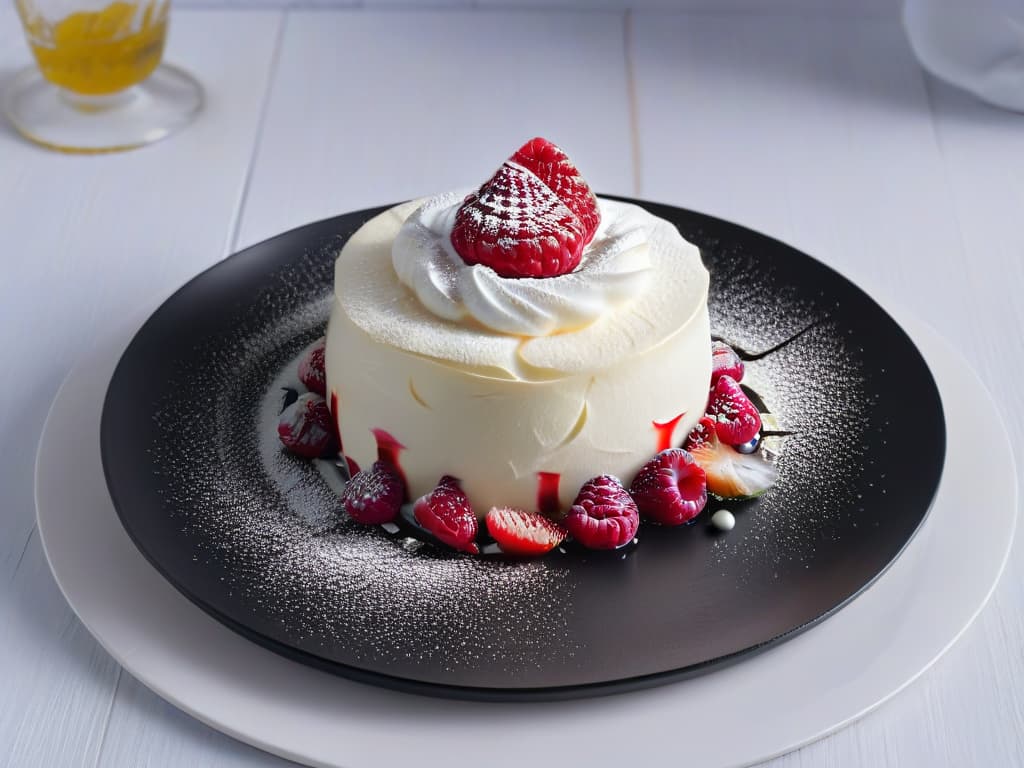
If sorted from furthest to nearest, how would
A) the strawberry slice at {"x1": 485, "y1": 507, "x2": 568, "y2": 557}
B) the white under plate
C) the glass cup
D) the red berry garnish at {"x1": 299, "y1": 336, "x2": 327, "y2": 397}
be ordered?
the glass cup, the red berry garnish at {"x1": 299, "y1": 336, "x2": 327, "y2": 397}, the strawberry slice at {"x1": 485, "y1": 507, "x2": 568, "y2": 557}, the white under plate

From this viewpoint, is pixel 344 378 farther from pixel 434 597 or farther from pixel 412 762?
pixel 412 762

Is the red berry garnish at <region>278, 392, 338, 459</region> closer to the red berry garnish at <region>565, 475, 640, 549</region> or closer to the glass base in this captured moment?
the red berry garnish at <region>565, 475, 640, 549</region>

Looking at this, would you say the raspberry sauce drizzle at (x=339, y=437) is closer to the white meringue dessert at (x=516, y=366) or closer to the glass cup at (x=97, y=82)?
the white meringue dessert at (x=516, y=366)

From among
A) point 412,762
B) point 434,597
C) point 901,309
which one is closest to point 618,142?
point 901,309

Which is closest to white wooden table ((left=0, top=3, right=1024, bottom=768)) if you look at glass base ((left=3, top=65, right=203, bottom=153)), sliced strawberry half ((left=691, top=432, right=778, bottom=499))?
glass base ((left=3, top=65, right=203, bottom=153))

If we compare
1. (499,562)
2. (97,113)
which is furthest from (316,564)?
(97,113)
